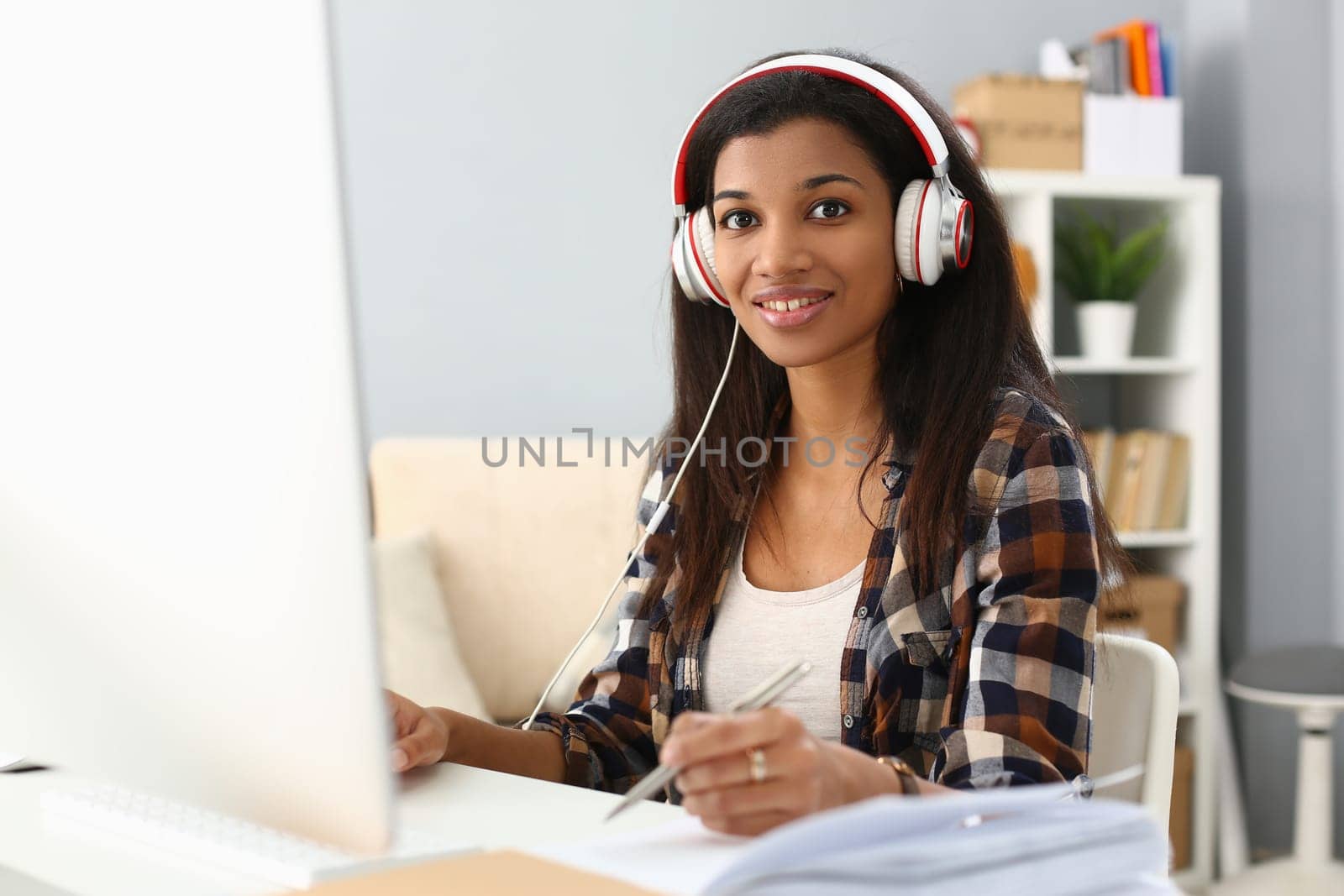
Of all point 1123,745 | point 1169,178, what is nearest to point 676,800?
point 1123,745

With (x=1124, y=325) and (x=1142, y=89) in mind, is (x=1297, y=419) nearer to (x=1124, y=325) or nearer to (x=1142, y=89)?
(x=1124, y=325)

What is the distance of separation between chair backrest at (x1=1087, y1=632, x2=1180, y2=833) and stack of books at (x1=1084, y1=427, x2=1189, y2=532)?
1.91 metres

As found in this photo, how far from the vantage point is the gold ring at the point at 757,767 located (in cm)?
66

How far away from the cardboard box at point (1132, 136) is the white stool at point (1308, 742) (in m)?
1.12

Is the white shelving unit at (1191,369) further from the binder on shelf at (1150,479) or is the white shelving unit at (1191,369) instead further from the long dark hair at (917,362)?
the long dark hair at (917,362)

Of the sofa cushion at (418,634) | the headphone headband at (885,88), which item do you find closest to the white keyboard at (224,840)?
the headphone headband at (885,88)

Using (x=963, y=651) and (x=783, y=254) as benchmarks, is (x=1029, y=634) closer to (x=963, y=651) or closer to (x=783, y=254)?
(x=963, y=651)

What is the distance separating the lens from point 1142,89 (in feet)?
9.64

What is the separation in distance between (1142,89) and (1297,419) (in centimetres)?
85

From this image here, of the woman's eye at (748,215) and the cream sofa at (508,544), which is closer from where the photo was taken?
the woman's eye at (748,215)

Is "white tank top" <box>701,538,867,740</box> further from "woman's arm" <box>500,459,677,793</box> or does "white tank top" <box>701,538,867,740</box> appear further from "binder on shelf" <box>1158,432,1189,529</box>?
"binder on shelf" <box>1158,432,1189,529</box>

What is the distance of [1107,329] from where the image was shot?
2.92 meters

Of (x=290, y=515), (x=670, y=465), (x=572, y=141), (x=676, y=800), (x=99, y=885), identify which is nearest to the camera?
(x=290, y=515)

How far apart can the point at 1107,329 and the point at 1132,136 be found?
45 centimetres
